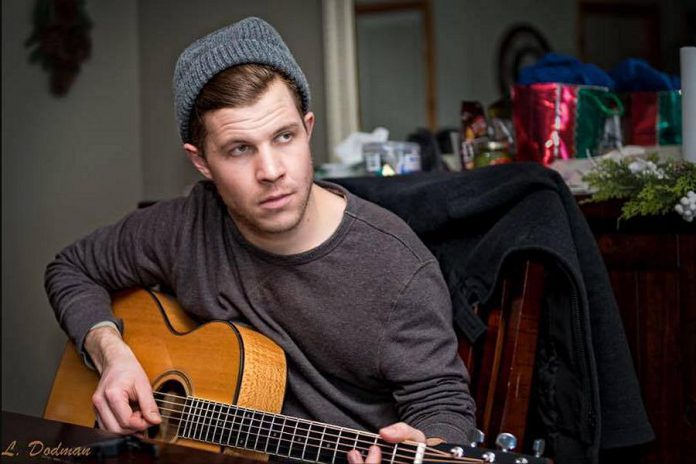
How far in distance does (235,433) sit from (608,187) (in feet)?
2.91

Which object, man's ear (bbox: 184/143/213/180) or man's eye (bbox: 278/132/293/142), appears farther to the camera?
man's ear (bbox: 184/143/213/180)

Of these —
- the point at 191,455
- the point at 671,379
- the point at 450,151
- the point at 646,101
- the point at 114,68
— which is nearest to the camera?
the point at 191,455

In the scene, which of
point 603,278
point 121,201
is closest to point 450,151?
point 603,278

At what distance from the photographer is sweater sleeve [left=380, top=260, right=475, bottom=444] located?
5.03 ft

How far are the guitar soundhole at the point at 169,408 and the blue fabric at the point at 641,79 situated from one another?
1354 millimetres

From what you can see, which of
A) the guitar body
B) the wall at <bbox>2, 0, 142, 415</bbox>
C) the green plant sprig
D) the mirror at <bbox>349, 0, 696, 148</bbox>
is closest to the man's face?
the guitar body

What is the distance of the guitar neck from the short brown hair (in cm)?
54

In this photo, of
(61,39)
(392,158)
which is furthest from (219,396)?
(61,39)

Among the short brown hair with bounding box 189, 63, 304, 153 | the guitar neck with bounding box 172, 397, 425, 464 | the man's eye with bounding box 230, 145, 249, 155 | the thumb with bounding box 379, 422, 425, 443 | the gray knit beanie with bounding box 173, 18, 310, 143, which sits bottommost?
the guitar neck with bounding box 172, 397, 425, 464

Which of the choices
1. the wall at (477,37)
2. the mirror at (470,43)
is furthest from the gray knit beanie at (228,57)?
the wall at (477,37)

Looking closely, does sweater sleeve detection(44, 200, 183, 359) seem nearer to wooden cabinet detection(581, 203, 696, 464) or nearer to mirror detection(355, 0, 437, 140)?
wooden cabinet detection(581, 203, 696, 464)

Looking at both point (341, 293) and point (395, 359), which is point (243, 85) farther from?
point (395, 359)

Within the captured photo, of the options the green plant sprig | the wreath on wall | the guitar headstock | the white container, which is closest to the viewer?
the guitar headstock

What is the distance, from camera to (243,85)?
1.59 metres
